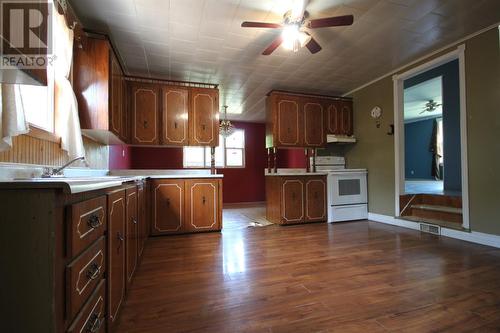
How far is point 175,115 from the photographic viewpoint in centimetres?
354

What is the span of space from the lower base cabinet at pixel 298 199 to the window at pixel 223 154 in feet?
8.66

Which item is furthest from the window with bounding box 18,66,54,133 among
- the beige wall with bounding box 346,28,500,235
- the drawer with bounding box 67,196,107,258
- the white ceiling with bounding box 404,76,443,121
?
the white ceiling with bounding box 404,76,443,121

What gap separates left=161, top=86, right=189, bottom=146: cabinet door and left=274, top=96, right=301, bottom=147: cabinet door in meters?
1.58

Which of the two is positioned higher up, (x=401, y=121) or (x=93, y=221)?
(x=401, y=121)

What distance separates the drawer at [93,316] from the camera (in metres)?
0.80

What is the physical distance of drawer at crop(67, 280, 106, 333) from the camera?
80 cm

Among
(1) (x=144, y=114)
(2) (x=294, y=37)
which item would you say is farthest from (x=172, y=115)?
(2) (x=294, y=37)

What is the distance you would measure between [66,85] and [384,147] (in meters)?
4.34

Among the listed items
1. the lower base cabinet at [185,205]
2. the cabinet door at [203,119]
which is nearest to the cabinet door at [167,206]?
the lower base cabinet at [185,205]

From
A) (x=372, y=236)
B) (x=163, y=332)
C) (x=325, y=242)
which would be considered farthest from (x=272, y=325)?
(x=372, y=236)

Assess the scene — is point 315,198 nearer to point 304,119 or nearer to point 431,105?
point 304,119

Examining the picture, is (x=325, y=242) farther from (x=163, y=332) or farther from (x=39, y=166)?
(x=39, y=166)

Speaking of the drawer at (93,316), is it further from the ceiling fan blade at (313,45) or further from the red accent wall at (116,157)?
the red accent wall at (116,157)

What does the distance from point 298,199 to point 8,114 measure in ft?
11.8
